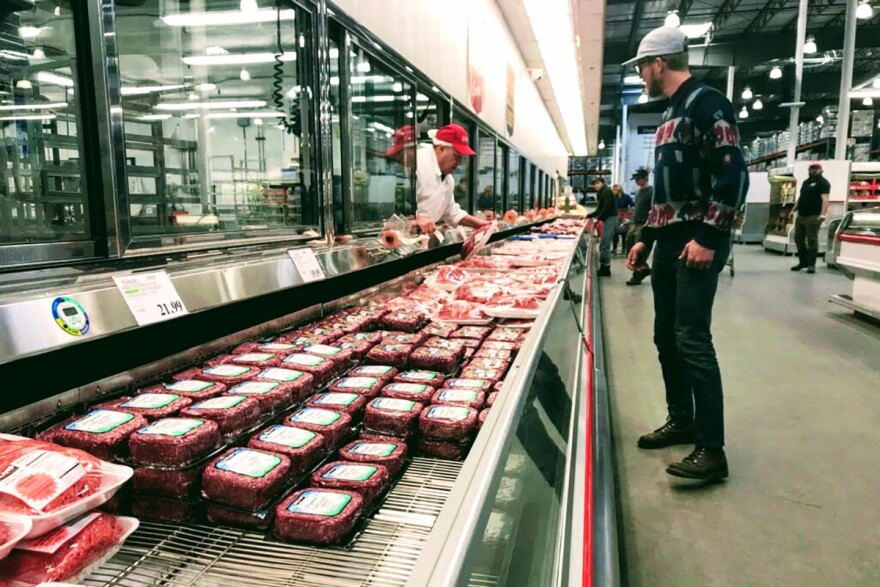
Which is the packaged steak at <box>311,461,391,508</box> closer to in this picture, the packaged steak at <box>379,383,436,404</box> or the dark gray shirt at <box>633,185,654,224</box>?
the packaged steak at <box>379,383,436,404</box>

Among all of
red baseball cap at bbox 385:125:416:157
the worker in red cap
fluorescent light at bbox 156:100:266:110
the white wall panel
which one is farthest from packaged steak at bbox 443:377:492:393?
fluorescent light at bbox 156:100:266:110

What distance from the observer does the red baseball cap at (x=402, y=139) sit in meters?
4.31

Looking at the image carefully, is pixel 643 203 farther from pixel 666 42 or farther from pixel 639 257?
pixel 666 42

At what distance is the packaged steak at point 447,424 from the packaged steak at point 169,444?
0.43 meters

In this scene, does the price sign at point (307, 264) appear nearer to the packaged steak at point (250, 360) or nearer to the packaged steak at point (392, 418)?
the packaged steak at point (250, 360)

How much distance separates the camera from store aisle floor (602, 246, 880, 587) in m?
2.17

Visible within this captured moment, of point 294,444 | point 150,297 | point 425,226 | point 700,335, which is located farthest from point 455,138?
point 294,444

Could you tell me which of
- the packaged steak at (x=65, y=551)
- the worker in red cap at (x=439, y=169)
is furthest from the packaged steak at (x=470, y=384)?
the worker in red cap at (x=439, y=169)

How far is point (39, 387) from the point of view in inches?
45.6

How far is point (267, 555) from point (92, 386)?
602 millimetres

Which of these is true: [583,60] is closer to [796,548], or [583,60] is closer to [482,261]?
[482,261]

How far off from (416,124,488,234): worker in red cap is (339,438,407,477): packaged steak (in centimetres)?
289

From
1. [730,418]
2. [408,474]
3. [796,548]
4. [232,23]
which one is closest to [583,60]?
[232,23]

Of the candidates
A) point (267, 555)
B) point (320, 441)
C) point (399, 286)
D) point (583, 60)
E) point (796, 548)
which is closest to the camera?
A: point (267, 555)
